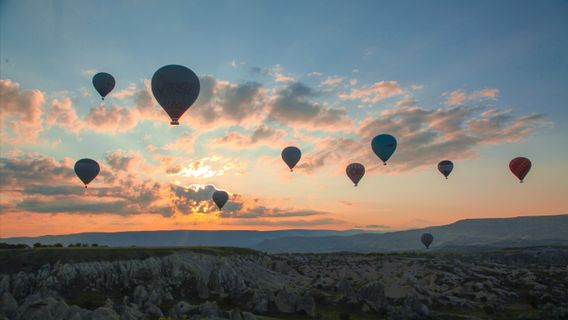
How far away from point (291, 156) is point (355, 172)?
575 inches

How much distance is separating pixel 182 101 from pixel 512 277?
240ft

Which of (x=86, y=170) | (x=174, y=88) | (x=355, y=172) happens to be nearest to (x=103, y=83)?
(x=86, y=170)

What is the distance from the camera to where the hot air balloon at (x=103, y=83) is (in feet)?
276

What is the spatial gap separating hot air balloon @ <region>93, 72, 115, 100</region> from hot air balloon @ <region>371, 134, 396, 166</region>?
52.6m

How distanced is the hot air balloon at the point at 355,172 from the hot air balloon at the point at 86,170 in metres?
52.6

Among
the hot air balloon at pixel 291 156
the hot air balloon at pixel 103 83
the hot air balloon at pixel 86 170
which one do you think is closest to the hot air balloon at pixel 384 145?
the hot air balloon at pixel 291 156

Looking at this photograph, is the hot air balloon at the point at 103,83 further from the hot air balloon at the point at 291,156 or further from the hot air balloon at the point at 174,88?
the hot air balloon at the point at 291,156

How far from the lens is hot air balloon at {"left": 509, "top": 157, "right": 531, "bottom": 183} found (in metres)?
100

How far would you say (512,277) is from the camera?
91938 mm

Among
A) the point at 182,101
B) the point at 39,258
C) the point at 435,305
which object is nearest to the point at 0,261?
the point at 39,258

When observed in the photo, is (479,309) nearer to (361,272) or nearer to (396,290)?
(396,290)

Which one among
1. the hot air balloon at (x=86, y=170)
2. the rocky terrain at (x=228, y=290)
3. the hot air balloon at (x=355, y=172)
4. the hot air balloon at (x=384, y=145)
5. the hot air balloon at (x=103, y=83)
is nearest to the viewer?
the rocky terrain at (x=228, y=290)

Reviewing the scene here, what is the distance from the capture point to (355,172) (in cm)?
10000

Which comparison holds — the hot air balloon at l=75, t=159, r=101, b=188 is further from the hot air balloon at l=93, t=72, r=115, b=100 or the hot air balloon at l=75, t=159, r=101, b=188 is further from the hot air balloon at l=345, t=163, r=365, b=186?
the hot air balloon at l=345, t=163, r=365, b=186
